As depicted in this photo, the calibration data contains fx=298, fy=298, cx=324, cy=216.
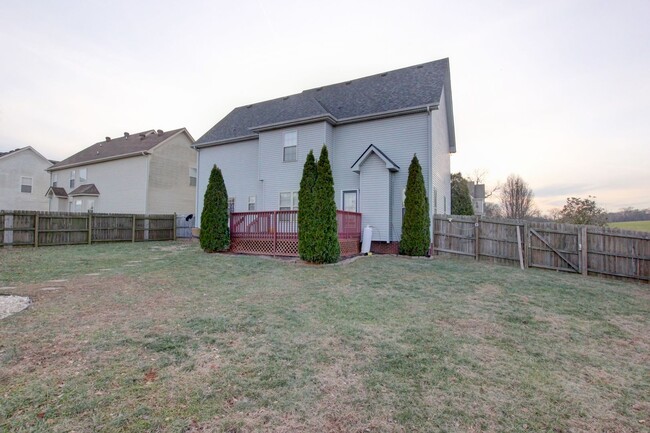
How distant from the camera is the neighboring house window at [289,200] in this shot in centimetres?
1439

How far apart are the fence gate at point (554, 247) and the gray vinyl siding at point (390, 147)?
4254 millimetres

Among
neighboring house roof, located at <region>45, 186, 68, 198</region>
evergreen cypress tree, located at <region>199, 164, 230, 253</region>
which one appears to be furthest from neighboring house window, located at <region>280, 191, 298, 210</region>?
neighboring house roof, located at <region>45, 186, 68, 198</region>

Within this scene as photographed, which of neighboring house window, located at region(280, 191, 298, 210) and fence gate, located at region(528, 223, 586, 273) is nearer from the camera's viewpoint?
fence gate, located at region(528, 223, 586, 273)

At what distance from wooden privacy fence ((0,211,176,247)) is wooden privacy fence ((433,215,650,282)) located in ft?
53.0

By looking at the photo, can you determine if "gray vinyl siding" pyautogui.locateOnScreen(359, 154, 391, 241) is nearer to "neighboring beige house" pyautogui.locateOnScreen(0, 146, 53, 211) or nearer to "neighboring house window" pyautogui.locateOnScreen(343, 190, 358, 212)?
"neighboring house window" pyautogui.locateOnScreen(343, 190, 358, 212)

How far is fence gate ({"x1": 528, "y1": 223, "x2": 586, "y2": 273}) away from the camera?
9273mm

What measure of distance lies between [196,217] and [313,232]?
12.1 metres

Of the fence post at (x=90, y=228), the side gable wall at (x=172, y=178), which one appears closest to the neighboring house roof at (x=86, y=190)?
the side gable wall at (x=172, y=178)

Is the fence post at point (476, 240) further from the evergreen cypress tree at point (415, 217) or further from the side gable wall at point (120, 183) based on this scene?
the side gable wall at point (120, 183)

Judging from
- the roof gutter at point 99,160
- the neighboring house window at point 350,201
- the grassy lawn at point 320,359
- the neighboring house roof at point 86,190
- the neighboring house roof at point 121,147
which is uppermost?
the neighboring house roof at point 121,147

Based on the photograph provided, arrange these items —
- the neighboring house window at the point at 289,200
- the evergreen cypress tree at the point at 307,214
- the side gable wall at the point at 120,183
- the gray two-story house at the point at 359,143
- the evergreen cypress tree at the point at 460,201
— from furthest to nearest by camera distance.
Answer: the side gable wall at the point at 120,183
the evergreen cypress tree at the point at 460,201
the neighboring house window at the point at 289,200
the gray two-story house at the point at 359,143
the evergreen cypress tree at the point at 307,214

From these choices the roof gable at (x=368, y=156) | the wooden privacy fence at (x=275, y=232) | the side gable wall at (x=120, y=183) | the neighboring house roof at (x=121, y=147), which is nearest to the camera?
the wooden privacy fence at (x=275, y=232)

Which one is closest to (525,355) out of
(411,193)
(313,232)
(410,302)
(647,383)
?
(647,383)

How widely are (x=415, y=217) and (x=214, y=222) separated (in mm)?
7820
